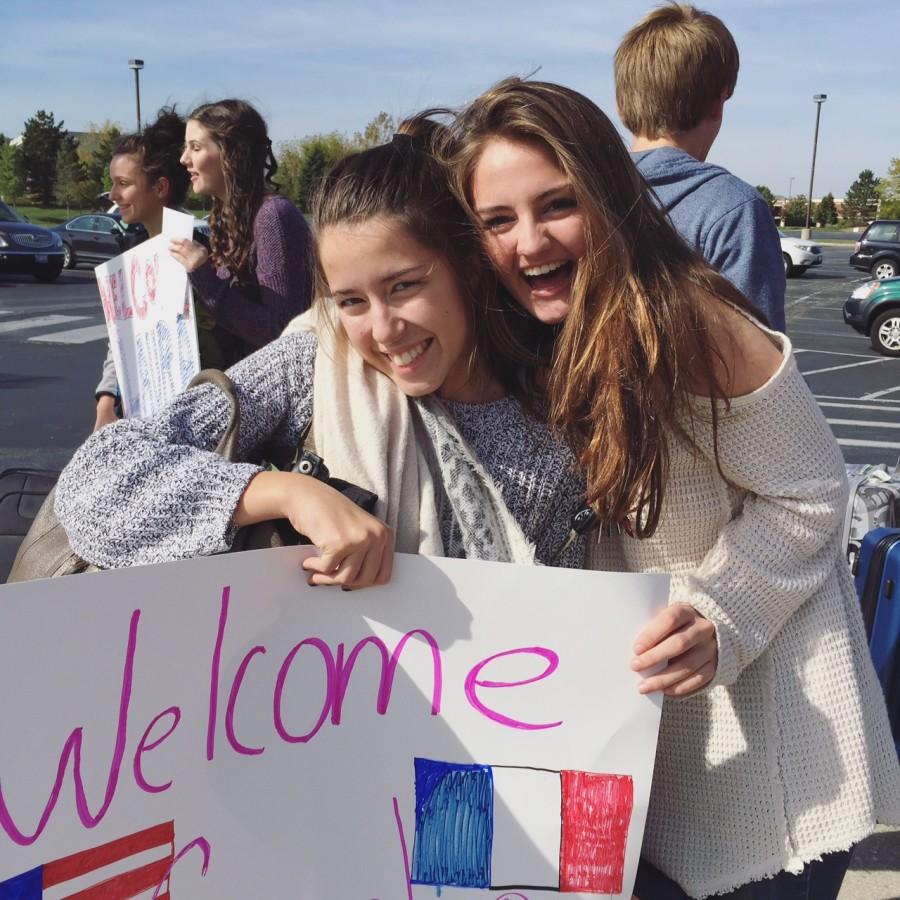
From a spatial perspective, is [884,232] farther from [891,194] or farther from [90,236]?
[891,194]

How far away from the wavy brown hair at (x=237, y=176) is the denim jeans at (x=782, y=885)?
2.27m

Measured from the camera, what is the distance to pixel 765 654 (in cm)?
157

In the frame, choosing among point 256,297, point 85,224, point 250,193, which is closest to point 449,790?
point 256,297

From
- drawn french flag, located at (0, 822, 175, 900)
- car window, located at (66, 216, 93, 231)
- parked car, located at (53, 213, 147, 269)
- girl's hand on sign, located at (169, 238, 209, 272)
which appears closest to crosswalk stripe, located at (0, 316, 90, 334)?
parked car, located at (53, 213, 147, 269)

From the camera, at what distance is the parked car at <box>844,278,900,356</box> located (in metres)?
14.1

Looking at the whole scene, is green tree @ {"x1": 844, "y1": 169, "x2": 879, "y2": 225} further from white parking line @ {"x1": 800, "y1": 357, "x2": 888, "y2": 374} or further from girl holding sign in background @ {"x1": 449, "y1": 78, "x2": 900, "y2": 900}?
girl holding sign in background @ {"x1": 449, "y1": 78, "x2": 900, "y2": 900}

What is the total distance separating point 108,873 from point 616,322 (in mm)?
940

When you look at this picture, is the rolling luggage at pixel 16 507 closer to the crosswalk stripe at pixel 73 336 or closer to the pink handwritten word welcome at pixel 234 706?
the pink handwritten word welcome at pixel 234 706

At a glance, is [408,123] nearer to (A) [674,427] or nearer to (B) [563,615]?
(A) [674,427]

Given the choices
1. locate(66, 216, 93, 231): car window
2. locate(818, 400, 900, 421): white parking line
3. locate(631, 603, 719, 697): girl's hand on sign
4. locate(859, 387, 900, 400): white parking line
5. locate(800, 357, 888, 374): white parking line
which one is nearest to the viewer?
locate(631, 603, 719, 697): girl's hand on sign

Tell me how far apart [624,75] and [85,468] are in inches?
84.9

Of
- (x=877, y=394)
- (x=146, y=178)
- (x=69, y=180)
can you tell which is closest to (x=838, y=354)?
(x=877, y=394)

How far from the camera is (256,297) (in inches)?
130

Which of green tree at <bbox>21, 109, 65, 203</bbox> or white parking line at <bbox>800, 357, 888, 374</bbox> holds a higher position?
green tree at <bbox>21, 109, 65, 203</bbox>
